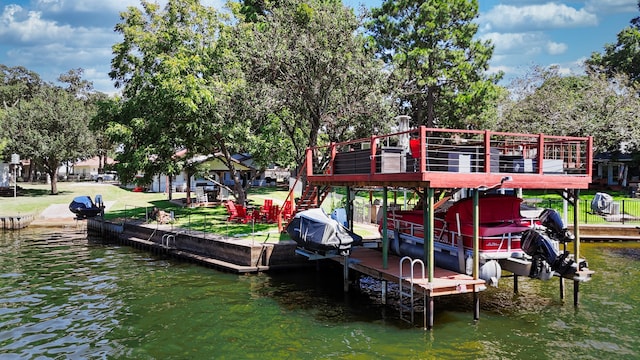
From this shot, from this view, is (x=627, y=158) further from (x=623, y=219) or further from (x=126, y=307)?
(x=126, y=307)

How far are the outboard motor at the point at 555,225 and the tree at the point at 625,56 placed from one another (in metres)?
45.7

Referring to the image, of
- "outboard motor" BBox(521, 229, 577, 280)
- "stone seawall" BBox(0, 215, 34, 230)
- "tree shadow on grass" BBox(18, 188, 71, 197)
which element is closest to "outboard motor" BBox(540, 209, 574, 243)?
"outboard motor" BBox(521, 229, 577, 280)

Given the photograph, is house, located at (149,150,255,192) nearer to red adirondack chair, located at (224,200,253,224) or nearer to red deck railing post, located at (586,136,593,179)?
red adirondack chair, located at (224,200,253,224)

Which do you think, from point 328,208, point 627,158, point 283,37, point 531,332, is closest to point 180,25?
point 283,37

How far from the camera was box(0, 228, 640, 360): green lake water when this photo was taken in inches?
444

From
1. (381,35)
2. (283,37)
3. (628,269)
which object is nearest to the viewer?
(628,269)

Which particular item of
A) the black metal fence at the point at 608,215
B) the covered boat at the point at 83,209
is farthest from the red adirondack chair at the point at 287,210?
the covered boat at the point at 83,209

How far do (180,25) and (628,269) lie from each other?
24619mm

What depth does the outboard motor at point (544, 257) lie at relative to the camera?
495 inches

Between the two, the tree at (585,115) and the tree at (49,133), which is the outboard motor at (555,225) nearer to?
the tree at (585,115)

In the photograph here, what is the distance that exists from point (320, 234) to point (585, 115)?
33.4 metres

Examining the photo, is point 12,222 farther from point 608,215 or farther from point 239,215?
point 608,215

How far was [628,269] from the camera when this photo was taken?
63.8 feet

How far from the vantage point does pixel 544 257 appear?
12656 millimetres
